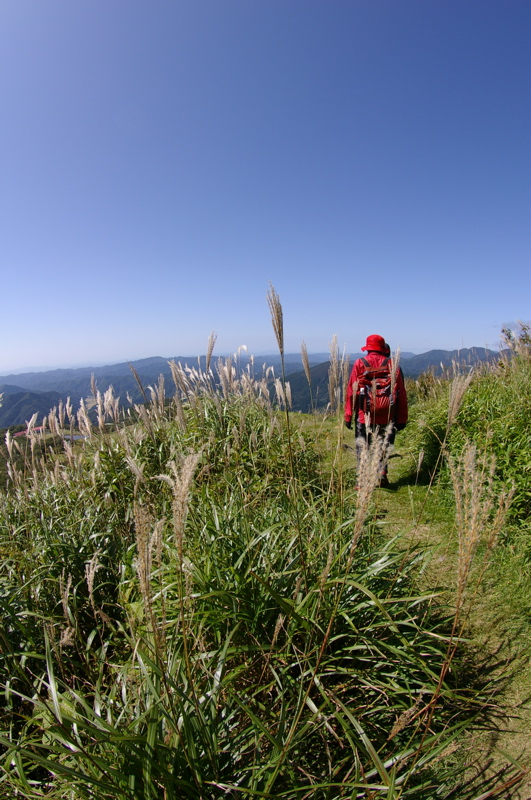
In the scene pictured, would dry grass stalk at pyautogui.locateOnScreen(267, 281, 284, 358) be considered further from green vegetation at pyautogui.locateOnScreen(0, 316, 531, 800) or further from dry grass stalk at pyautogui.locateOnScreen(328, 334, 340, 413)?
dry grass stalk at pyautogui.locateOnScreen(328, 334, 340, 413)

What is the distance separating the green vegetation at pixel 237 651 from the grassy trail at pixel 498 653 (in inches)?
2.1

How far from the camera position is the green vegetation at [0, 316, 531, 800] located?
1.49 m

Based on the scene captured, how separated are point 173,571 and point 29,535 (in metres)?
1.96

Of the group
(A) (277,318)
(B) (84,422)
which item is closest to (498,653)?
(A) (277,318)

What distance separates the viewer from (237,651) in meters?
2.11

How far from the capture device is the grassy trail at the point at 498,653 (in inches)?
80.0

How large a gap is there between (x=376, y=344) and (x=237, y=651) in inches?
188

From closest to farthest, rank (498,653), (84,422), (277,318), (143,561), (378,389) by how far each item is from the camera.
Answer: (143,561), (277,318), (498,653), (84,422), (378,389)

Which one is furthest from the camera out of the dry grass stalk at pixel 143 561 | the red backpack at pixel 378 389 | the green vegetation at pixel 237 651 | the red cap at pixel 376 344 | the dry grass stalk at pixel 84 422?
the red cap at pixel 376 344

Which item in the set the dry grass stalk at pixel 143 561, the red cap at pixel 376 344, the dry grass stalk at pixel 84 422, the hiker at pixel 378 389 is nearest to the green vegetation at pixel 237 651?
the dry grass stalk at pixel 143 561

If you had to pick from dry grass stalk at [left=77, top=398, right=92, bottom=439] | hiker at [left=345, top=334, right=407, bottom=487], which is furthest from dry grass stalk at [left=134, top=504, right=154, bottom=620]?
hiker at [left=345, top=334, right=407, bottom=487]

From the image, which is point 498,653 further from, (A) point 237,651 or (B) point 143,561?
(B) point 143,561

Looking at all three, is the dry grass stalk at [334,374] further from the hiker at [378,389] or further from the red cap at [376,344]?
the red cap at [376,344]

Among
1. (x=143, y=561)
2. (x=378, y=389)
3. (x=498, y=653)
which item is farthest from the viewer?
(x=378, y=389)
